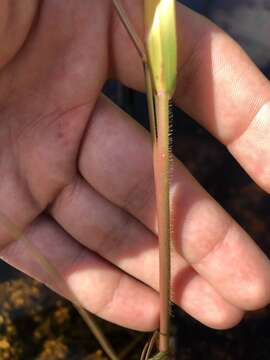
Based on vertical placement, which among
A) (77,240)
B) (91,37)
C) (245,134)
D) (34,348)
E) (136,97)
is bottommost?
(34,348)

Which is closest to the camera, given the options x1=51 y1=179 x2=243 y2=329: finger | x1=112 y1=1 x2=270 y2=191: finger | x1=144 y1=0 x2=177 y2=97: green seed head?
x1=144 y1=0 x2=177 y2=97: green seed head

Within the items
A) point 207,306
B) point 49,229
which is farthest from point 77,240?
point 207,306

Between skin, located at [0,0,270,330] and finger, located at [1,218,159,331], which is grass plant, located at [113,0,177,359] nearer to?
skin, located at [0,0,270,330]

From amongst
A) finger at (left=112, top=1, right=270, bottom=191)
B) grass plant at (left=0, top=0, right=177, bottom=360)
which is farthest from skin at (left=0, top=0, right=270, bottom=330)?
grass plant at (left=0, top=0, right=177, bottom=360)

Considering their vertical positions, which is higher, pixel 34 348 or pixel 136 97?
pixel 136 97

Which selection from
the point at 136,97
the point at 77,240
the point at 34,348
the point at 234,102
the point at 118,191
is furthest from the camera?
the point at 136,97

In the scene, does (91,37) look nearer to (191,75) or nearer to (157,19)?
(191,75)
